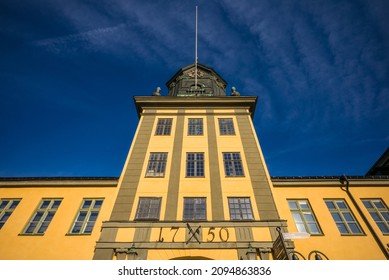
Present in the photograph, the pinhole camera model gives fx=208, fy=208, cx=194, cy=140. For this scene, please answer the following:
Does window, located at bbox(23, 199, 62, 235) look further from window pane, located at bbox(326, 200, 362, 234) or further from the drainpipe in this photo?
the drainpipe

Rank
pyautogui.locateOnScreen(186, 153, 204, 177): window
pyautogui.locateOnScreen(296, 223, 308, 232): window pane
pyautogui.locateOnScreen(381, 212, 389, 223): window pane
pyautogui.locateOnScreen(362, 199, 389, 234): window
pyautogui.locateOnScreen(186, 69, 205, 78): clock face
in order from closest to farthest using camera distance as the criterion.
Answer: pyautogui.locateOnScreen(296, 223, 308, 232): window pane < pyautogui.locateOnScreen(362, 199, 389, 234): window < pyautogui.locateOnScreen(381, 212, 389, 223): window pane < pyautogui.locateOnScreen(186, 153, 204, 177): window < pyautogui.locateOnScreen(186, 69, 205, 78): clock face

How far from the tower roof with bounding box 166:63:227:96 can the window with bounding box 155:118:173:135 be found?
5.40 m

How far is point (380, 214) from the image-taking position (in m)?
13.7

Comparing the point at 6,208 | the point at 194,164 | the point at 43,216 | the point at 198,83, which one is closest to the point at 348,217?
the point at 194,164

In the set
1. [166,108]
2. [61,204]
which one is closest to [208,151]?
[166,108]

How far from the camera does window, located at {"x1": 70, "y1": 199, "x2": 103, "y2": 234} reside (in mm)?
12702

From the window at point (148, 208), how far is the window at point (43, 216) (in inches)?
221

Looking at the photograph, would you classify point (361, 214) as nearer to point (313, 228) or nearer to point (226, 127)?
point (313, 228)

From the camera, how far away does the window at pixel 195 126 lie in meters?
19.3

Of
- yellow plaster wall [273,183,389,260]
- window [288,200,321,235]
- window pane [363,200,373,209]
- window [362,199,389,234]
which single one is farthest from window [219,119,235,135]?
window [362,199,389,234]

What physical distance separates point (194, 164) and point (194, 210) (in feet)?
12.9

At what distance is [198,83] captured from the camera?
86.1 feet
